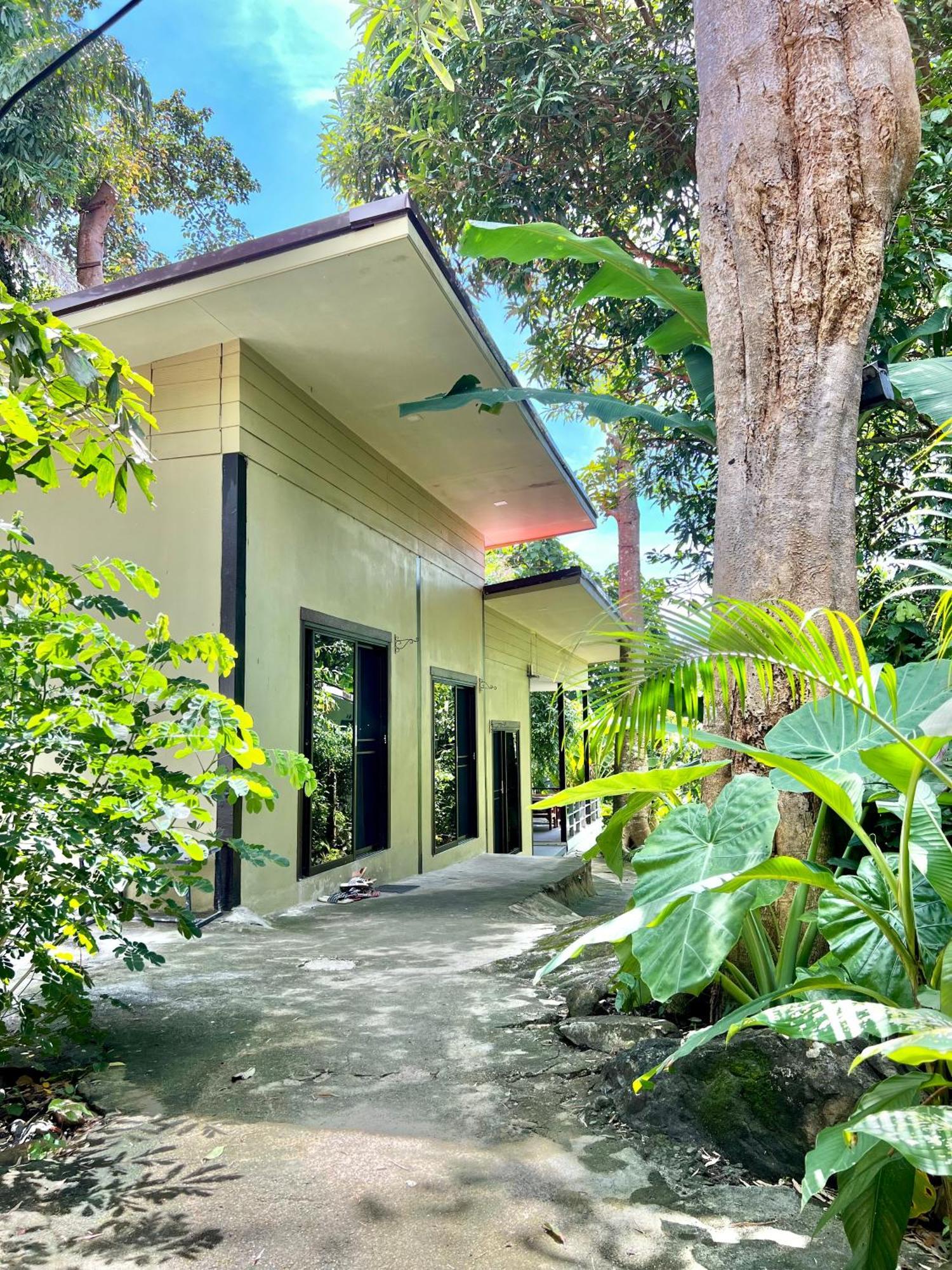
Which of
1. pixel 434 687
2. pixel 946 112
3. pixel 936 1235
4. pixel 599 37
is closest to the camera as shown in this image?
pixel 936 1235

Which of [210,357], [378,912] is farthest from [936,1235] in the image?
[210,357]

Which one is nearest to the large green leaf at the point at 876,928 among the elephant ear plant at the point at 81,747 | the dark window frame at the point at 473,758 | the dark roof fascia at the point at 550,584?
the elephant ear plant at the point at 81,747

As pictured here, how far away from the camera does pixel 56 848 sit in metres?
2.15

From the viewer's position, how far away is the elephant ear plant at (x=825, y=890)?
134cm

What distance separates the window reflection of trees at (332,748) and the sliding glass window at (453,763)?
85.7 inches

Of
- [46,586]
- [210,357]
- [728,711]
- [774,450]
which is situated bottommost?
[728,711]

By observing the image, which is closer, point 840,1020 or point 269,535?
point 840,1020

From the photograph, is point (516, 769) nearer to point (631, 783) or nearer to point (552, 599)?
point (552, 599)

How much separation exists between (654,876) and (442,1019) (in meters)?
1.69

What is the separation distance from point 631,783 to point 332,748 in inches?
210

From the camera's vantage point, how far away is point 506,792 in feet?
42.3

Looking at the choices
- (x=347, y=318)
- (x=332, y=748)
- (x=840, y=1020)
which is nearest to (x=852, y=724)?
(x=840, y=1020)

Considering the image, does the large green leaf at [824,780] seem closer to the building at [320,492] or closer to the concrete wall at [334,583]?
the building at [320,492]

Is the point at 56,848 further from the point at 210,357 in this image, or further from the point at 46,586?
the point at 210,357
